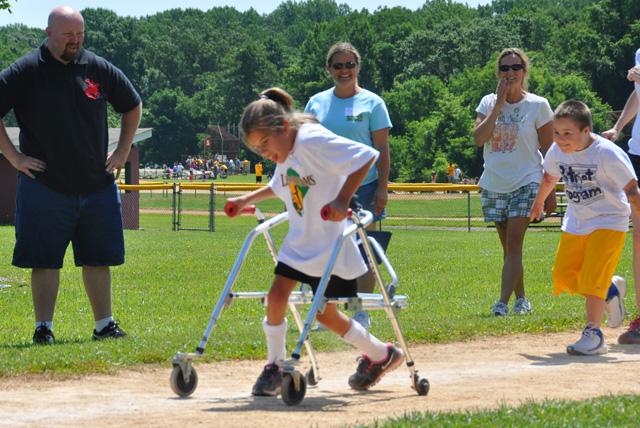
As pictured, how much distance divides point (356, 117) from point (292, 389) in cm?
376

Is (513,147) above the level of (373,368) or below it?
above

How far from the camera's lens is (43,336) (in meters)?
9.01

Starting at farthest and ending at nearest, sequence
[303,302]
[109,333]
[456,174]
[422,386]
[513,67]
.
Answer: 1. [456,174]
2. [513,67]
3. [109,333]
4. [303,302]
5. [422,386]

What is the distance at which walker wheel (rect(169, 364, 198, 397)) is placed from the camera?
6719mm

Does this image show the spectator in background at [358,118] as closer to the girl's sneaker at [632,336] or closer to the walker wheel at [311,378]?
the girl's sneaker at [632,336]

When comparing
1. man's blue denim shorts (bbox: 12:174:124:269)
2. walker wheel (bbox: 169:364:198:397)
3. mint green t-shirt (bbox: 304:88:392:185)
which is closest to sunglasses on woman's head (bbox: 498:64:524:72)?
mint green t-shirt (bbox: 304:88:392:185)

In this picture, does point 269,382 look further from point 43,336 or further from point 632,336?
point 632,336

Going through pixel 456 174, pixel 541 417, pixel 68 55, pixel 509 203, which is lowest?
pixel 456 174

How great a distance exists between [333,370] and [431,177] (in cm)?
6485

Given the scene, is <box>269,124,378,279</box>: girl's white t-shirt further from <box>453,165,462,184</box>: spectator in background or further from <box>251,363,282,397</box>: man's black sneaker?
<box>453,165,462,184</box>: spectator in background

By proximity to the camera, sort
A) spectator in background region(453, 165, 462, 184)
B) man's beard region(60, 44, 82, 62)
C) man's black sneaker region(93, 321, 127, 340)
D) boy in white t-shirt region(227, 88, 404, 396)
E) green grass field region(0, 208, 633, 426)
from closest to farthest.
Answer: boy in white t-shirt region(227, 88, 404, 396) < green grass field region(0, 208, 633, 426) < man's beard region(60, 44, 82, 62) < man's black sneaker region(93, 321, 127, 340) < spectator in background region(453, 165, 462, 184)

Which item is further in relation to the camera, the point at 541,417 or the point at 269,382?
the point at 269,382

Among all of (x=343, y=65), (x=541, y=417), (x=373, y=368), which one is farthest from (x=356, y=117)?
(x=541, y=417)

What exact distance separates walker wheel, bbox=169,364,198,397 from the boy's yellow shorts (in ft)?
10.7
